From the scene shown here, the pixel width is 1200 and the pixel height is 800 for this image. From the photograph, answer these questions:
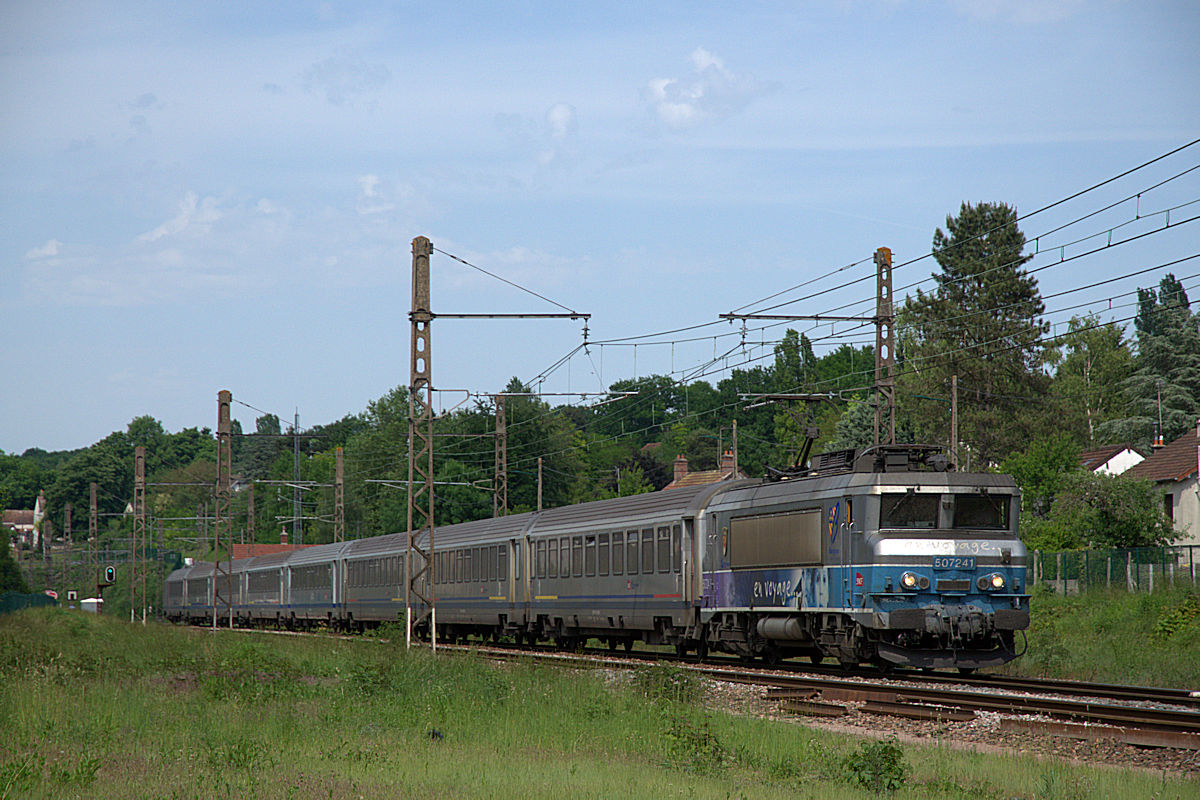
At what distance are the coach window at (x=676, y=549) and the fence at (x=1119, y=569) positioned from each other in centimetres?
1458

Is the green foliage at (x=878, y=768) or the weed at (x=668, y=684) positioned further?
the weed at (x=668, y=684)

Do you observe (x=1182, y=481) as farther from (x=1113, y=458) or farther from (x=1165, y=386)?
(x=1165, y=386)

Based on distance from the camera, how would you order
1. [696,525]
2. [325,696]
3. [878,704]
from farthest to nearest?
1. [696,525]
2. [325,696]
3. [878,704]

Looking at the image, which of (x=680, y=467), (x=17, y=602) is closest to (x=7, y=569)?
(x=17, y=602)

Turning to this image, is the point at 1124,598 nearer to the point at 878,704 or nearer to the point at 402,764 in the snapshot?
the point at 878,704

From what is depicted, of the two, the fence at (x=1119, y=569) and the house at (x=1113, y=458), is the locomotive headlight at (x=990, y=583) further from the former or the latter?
the house at (x=1113, y=458)

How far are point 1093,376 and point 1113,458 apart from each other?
27.1m

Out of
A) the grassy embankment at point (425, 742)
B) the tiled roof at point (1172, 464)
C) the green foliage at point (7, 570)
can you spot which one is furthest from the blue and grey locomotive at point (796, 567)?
the green foliage at point (7, 570)

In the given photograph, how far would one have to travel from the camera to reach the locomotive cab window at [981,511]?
21.2 metres

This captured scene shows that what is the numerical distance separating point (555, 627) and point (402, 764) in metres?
21.6

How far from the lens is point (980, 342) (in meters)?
82.0

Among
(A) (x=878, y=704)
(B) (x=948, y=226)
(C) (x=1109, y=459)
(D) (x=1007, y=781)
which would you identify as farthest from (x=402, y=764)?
(B) (x=948, y=226)

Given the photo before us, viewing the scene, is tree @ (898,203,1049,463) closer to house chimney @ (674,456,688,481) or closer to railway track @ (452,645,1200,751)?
house chimney @ (674,456,688,481)

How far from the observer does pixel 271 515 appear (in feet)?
456
